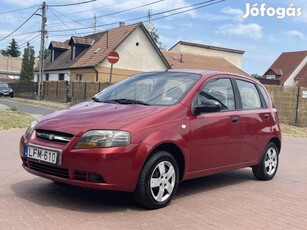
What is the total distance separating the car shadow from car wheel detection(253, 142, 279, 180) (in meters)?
0.67

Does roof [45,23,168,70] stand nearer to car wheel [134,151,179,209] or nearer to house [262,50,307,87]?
house [262,50,307,87]

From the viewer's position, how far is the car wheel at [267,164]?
296 inches

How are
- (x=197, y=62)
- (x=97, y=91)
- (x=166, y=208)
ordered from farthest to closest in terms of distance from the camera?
(x=197, y=62) → (x=97, y=91) → (x=166, y=208)

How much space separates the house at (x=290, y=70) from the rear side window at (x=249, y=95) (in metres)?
54.1

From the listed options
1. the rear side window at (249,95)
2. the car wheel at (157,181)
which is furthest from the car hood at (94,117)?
the rear side window at (249,95)

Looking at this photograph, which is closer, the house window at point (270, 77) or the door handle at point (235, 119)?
the door handle at point (235, 119)

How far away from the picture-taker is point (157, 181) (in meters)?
5.38

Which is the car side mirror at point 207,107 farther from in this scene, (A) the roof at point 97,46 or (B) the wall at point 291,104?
(A) the roof at point 97,46

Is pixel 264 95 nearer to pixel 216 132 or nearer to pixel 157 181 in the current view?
pixel 216 132

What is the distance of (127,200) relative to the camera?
5.75 m

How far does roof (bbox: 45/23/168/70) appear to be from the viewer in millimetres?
38000

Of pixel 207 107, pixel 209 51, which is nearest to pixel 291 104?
pixel 207 107

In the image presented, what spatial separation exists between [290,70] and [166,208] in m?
60.0

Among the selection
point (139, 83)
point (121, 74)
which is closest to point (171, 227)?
point (139, 83)
